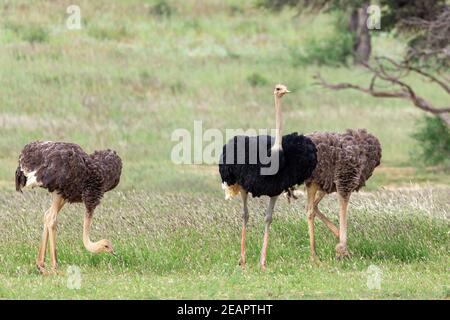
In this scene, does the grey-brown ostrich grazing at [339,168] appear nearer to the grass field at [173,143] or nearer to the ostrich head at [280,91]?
the grass field at [173,143]

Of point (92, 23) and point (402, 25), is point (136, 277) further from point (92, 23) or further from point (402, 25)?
point (92, 23)

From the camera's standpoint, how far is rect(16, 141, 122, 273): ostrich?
43.2 feet

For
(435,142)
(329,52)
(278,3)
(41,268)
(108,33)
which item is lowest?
(41,268)

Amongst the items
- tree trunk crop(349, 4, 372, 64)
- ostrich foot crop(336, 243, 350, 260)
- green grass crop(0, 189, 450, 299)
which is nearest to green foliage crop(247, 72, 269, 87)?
tree trunk crop(349, 4, 372, 64)

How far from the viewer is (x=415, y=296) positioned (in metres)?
11.4

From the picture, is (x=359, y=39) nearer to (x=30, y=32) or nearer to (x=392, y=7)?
(x=392, y=7)

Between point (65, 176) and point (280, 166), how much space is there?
2.21 metres

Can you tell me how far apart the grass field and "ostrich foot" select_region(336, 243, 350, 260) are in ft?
0.51

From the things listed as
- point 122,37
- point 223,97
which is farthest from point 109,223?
point 122,37

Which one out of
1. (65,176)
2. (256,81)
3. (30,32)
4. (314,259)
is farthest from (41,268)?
(30,32)

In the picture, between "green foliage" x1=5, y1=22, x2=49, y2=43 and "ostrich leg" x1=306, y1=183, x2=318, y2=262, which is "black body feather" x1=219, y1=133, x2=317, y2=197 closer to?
"ostrich leg" x1=306, y1=183, x2=318, y2=262

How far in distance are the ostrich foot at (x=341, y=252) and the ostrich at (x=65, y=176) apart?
8.20 feet

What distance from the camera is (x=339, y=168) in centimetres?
1427
